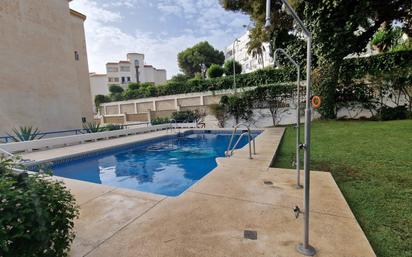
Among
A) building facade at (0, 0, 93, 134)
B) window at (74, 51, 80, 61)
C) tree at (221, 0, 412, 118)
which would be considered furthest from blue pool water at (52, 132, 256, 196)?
window at (74, 51, 80, 61)

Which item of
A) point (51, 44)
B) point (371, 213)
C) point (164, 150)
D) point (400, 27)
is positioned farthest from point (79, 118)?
point (400, 27)

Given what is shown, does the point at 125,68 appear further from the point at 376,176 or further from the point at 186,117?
the point at 376,176

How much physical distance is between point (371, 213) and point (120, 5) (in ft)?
38.5

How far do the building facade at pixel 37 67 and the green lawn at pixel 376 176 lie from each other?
12.2m

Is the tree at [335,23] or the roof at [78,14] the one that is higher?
Answer: the roof at [78,14]

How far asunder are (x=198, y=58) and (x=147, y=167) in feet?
104

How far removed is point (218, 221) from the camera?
261 cm

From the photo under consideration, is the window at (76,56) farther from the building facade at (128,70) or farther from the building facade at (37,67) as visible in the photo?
the building facade at (128,70)

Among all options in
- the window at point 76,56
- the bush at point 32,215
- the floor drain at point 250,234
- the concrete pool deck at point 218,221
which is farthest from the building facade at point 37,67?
the floor drain at point 250,234

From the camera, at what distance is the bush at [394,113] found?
432 inches

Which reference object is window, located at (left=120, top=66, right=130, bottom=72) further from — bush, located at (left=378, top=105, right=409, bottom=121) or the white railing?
bush, located at (left=378, top=105, right=409, bottom=121)

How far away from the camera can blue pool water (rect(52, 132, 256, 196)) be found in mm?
5705

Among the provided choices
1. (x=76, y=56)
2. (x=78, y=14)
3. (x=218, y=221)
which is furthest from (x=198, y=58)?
(x=218, y=221)

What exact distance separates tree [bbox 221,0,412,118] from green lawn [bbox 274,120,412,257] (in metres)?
4.74
